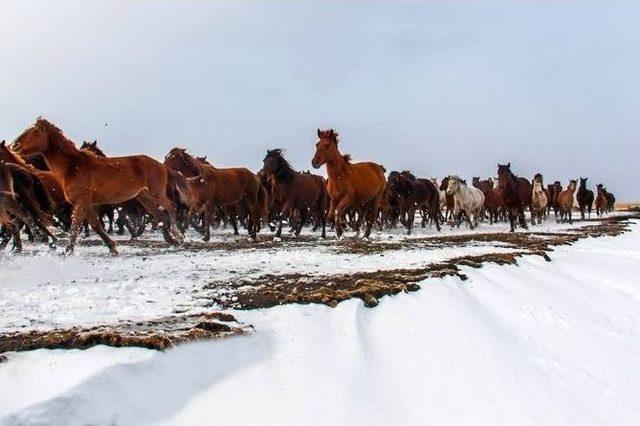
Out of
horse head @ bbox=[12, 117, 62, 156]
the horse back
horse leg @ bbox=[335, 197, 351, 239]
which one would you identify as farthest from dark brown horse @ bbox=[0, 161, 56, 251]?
the horse back

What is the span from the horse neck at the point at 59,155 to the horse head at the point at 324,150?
5.34 meters

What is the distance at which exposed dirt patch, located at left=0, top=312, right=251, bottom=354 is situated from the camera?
2.69 m

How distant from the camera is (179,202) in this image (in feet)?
49.2

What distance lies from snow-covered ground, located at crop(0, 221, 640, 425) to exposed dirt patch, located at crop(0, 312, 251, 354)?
0.08 metres

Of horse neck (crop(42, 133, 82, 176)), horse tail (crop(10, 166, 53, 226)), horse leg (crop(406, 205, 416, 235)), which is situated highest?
horse neck (crop(42, 133, 82, 176))

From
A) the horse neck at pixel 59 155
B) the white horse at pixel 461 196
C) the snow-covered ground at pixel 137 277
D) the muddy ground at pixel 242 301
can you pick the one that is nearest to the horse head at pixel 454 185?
the white horse at pixel 461 196

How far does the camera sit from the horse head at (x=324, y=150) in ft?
39.0

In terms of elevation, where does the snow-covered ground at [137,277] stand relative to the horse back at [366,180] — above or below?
below

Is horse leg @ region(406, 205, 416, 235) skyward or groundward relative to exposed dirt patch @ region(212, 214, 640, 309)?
skyward

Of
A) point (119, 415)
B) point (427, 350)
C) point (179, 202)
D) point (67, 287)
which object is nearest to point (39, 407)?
point (119, 415)

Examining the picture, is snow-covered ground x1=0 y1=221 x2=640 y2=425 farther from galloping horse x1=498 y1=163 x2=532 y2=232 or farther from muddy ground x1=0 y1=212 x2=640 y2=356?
galloping horse x1=498 y1=163 x2=532 y2=232

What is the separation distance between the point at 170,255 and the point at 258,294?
3615 mm

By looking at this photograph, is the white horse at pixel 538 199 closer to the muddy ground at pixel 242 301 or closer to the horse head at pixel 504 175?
the horse head at pixel 504 175

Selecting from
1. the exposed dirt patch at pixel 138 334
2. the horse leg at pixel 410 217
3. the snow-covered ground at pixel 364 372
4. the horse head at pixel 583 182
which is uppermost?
the horse head at pixel 583 182
